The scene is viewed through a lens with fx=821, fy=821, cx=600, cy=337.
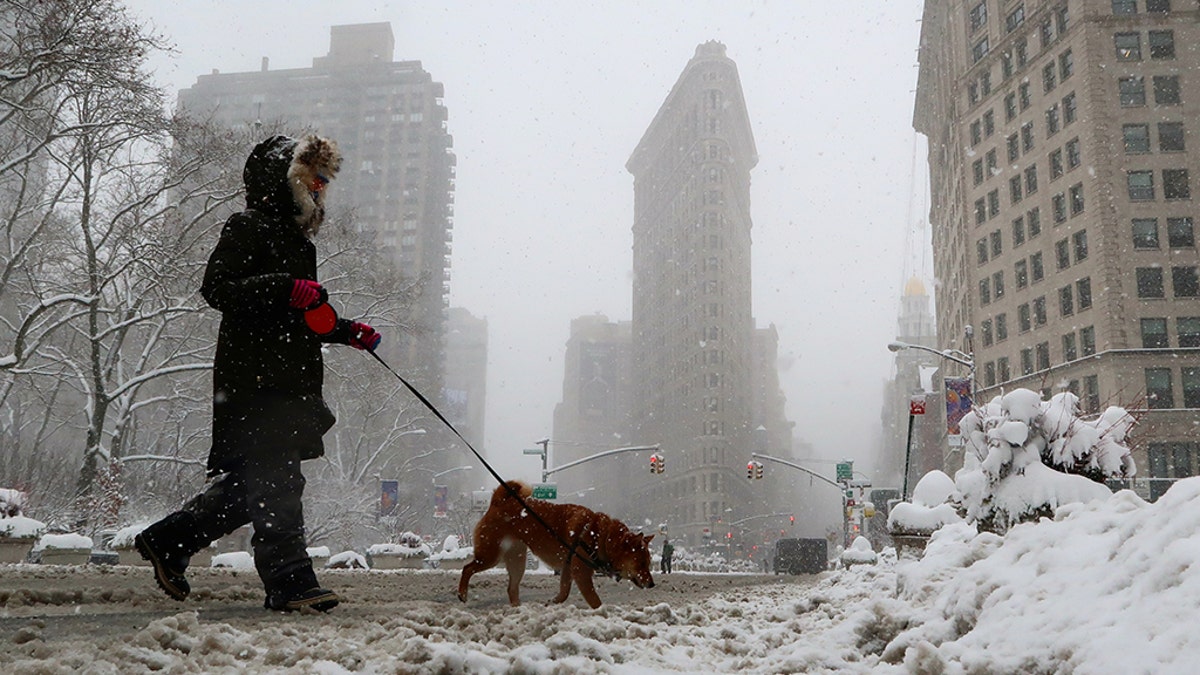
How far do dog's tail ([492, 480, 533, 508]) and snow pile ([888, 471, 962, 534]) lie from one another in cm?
707

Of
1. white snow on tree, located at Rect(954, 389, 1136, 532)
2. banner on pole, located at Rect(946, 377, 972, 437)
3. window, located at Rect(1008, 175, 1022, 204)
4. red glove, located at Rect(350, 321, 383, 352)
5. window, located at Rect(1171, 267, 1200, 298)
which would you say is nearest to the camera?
red glove, located at Rect(350, 321, 383, 352)

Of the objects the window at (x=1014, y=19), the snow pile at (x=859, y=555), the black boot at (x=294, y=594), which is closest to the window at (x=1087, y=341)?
the window at (x=1014, y=19)

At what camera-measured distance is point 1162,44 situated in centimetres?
4825

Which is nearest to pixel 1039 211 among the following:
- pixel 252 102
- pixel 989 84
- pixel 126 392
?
pixel 989 84

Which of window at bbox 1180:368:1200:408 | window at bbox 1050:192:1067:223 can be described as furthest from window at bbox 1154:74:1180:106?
window at bbox 1180:368:1200:408

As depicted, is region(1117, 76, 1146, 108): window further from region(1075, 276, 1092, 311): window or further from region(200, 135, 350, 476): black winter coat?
region(200, 135, 350, 476): black winter coat

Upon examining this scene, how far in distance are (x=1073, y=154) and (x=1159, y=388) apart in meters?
14.9

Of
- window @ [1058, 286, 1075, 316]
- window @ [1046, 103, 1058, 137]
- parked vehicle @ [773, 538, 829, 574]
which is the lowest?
parked vehicle @ [773, 538, 829, 574]

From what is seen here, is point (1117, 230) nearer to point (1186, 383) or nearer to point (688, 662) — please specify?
point (1186, 383)

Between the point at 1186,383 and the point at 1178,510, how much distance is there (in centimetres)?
4975

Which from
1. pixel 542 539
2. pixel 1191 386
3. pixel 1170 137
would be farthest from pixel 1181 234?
pixel 542 539

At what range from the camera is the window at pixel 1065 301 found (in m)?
47.8

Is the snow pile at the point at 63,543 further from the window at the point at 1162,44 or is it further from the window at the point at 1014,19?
the window at the point at 1014,19

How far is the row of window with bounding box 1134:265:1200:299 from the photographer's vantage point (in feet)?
147
